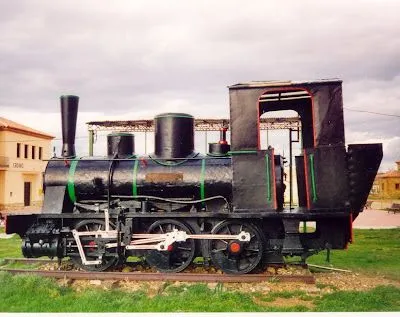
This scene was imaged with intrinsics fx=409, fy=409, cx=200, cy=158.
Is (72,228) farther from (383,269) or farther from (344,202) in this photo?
(383,269)

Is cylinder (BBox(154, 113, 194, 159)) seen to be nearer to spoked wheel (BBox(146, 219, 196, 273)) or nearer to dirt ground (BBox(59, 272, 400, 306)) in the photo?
spoked wheel (BBox(146, 219, 196, 273))

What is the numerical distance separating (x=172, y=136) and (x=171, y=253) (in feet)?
7.31

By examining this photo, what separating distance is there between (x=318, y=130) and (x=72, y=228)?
197 inches

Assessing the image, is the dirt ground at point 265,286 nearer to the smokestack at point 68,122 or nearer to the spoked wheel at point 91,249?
the spoked wheel at point 91,249

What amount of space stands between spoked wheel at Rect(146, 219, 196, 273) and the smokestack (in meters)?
2.51

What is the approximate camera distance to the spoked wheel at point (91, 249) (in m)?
7.82

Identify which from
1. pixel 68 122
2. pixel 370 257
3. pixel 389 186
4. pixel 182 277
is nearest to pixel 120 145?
pixel 68 122

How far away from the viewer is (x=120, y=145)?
837cm

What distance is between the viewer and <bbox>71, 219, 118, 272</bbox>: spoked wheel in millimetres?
7824

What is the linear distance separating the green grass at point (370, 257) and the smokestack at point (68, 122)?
5.95 metres

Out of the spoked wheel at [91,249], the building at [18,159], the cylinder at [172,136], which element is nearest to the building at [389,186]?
the building at [18,159]

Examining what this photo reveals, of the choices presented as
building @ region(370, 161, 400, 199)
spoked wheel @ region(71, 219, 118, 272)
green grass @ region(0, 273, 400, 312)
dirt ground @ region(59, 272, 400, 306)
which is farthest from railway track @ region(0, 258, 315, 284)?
building @ region(370, 161, 400, 199)

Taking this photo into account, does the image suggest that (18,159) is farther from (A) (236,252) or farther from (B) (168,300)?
(B) (168,300)

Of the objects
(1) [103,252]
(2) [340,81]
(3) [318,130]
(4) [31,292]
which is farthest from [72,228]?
(2) [340,81]
